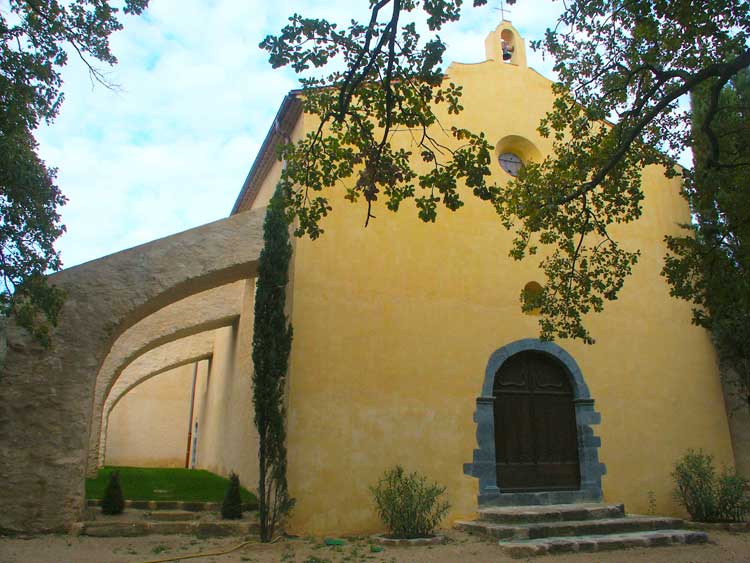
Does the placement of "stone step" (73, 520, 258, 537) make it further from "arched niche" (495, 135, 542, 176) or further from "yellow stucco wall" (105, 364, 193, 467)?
"yellow stucco wall" (105, 364, 193, 467)

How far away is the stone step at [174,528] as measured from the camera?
732cm

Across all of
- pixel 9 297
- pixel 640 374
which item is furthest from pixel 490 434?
pixel 9 297

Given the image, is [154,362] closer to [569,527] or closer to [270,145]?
[270,145]

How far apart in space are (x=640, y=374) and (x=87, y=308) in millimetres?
8785

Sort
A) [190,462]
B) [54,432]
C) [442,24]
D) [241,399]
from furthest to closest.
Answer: [190,462] → [241,399] → [54,432] → [442,24]

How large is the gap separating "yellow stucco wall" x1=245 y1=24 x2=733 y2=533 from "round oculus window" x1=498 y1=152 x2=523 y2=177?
0.43 meters

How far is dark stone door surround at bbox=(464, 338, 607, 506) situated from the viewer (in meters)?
8.94

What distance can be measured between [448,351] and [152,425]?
1324cm

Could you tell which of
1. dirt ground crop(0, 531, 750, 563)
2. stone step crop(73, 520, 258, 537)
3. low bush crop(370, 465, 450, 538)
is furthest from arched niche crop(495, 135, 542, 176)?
stone step crop(73, 520, 258, 537)

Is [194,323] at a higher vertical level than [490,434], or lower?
higher

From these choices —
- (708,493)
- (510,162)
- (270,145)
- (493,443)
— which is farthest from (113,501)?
(708,493)

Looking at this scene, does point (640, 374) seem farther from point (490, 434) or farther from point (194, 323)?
point (194, 323)

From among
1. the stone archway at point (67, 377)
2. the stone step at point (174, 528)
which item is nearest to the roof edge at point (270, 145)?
the stone archway at point (67, 377)

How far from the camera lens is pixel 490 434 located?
916cm
